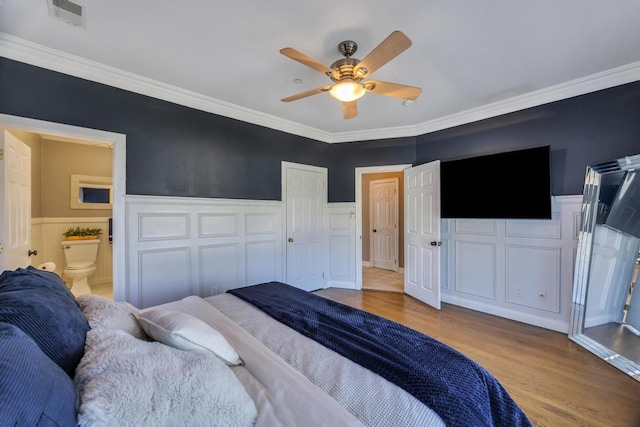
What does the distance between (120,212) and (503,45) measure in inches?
146

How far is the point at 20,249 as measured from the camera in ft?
8.01

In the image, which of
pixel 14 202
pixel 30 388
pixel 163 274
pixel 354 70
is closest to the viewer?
pixel 30 388

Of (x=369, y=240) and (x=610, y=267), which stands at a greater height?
(x=610, y=267)

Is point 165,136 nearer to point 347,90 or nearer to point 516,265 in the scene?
point 347,90

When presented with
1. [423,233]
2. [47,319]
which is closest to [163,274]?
[47,319]

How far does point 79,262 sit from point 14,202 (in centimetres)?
223

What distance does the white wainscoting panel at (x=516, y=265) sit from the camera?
2898 mm

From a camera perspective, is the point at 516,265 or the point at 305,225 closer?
the point at 516,265

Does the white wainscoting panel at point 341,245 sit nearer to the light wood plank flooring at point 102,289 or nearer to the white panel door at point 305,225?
the white panel door at point 305,225

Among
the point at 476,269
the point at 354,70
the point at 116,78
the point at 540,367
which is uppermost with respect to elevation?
the point at 116,78

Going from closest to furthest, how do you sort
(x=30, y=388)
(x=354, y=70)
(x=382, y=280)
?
(x=30, y=388), (x=354, y=70), (x=382, y=280)

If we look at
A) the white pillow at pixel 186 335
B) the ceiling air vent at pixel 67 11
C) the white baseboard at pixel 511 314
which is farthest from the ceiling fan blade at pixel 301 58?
the white baseboard at pixel 511 314

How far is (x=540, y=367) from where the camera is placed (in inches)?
88.5

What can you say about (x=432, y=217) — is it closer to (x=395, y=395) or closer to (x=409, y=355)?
(x=409, y=355)
